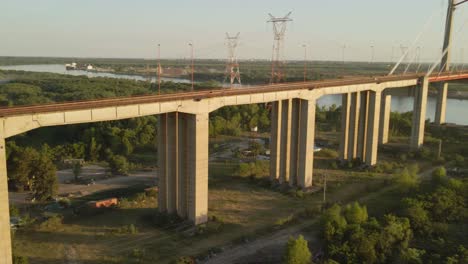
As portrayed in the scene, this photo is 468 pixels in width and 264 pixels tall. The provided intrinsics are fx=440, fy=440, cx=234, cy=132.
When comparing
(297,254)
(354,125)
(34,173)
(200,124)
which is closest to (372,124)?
(354,125)

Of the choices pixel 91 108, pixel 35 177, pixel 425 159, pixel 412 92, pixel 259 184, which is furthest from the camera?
pixel 412 92

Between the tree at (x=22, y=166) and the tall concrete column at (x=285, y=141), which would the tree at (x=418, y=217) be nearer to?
the tall concrete column at (x=285, y=141)

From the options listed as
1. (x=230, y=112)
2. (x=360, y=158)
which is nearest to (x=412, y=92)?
(x=360, y=158)

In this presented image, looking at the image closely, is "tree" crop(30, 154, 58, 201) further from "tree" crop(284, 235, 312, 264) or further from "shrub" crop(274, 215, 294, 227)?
"tree" crop(284, 235, 312, 264)

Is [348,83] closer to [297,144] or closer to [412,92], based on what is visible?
[297,144]

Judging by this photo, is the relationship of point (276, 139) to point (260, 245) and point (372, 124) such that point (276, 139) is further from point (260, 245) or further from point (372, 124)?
point (260, 245)

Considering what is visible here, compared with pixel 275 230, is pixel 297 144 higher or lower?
higher

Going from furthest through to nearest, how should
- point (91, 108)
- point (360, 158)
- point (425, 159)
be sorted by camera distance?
point (425, 159) → point (360, 158) → point (91, 108)

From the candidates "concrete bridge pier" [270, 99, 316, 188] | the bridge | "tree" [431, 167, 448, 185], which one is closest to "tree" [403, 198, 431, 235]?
"tree" [431, 167, 448, 185]
